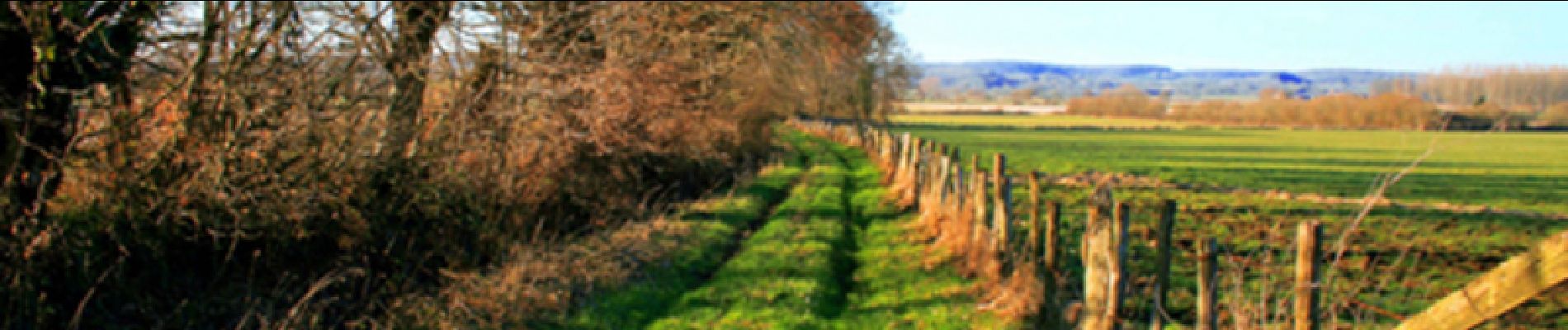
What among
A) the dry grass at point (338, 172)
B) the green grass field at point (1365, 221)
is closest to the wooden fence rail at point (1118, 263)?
the green grass field at point (1365, 221)

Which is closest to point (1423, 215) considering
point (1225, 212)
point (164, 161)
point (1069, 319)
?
point (1225, 212)

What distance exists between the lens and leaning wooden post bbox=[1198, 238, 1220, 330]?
16.1 feet

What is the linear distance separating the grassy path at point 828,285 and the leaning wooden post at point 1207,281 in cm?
289

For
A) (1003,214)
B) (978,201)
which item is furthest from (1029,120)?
(1003,214)

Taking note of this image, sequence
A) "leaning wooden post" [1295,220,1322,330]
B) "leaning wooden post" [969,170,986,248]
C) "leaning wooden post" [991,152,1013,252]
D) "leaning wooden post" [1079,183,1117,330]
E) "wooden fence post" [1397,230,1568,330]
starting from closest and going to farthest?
"wooden fence post" [1397,230,1568,330] → "leaning wooden post" [1295,220,1322,330] → "leaning wooden post" [1079,183,1117,330] → "leaning wooden post" [991,152,1013,252] → "leaning wooden post" [969,170,986,248]

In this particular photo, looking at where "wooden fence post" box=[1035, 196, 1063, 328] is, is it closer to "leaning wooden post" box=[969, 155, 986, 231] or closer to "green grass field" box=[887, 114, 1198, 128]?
"leaning wooden post" box=[969, 155, 986, 231]

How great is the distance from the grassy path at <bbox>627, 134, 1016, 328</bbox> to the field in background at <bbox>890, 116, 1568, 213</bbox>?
11.9 ft

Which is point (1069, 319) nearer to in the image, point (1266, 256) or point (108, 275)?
point (1266, 256)

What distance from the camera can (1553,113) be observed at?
427 cm

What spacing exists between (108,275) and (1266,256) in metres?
8.77

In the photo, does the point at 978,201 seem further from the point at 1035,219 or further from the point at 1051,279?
the point at 1051,279

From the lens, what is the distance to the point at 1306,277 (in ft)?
13.3

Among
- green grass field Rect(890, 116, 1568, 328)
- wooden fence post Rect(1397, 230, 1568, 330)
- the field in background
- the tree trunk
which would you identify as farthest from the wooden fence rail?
the tree trunk

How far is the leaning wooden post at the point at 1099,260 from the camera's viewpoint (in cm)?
612
